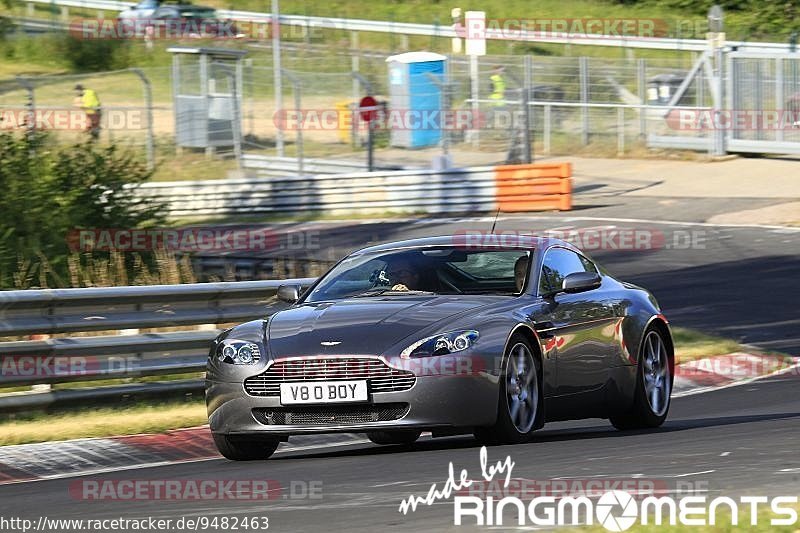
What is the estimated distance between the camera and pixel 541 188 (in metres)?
29.9

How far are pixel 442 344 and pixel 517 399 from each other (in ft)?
2.14

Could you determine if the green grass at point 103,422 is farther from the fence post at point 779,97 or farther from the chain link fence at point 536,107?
the fence post at point 779,97

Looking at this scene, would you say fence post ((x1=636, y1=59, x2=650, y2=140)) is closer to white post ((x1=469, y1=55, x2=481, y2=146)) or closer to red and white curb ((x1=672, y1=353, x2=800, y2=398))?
white post ((x1=469, y1=55, x2=481, y2=146))

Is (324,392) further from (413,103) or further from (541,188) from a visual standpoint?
(413,103)

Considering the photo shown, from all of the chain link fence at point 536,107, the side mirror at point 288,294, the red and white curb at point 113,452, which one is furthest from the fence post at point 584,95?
the side mirror at point 288,294

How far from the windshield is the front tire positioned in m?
0.61

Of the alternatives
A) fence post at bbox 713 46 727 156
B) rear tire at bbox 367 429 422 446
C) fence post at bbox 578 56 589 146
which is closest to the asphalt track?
rear tire at bbox 367 429 422 446

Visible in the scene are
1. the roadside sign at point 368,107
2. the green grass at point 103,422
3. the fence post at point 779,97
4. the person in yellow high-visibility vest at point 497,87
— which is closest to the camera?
the green grass at point 103,422

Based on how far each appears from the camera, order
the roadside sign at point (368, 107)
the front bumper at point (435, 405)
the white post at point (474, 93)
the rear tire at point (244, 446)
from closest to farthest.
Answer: the front bumper at point (435, 405), the rear tire at point (244, 446), the roadside sign at point (368, 107), the white post at point (474, 93)

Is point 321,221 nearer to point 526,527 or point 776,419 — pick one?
point 776,419

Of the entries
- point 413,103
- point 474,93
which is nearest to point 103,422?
point 413,103

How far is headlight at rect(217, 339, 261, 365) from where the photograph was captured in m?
8.88

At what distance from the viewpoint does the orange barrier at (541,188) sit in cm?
2977

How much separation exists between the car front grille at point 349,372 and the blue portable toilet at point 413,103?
25.0m
